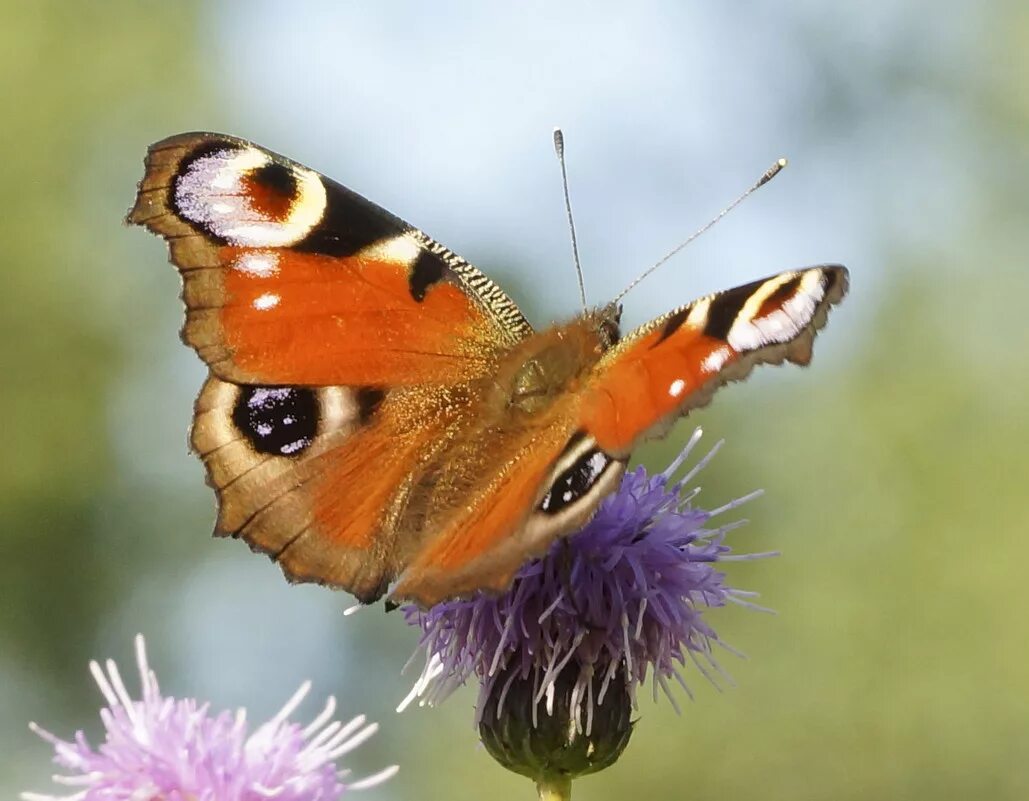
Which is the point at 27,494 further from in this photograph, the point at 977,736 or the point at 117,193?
the point at 977,736

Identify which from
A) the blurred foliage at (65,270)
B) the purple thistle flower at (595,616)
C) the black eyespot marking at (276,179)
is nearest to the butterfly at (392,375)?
the black eyespot marking at (276,179)

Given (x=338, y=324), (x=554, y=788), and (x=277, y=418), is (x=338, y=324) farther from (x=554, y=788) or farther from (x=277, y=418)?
(x=554, y=788)

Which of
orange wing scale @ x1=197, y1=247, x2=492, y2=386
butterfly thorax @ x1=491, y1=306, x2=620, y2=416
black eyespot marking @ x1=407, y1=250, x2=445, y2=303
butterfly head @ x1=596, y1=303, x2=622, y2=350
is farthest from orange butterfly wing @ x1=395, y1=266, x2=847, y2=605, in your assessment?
black eyespot marking @ x1=407, y1=250, x2=445, y2=303

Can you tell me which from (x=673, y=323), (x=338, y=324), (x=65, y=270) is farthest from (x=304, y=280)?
(x=65, y=270)

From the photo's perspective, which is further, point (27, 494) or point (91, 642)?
point (91, 642)

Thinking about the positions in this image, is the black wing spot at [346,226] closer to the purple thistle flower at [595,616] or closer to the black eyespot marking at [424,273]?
the black eyespot marking at [424,273]

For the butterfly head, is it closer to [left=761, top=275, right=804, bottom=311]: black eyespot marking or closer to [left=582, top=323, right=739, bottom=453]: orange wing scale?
[left=582, top=323, right=739, bottom=453]: orange wing scale

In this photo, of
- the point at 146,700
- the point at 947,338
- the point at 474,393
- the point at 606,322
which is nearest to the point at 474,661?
the point at 474,393
